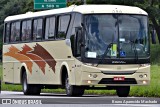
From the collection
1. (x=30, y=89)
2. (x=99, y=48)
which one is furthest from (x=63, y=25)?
(x=30, y=89)

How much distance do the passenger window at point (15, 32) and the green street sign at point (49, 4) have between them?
6.18 meters

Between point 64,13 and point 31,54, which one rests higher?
point 64,13

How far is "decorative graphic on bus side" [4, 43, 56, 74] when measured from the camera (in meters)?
33.1

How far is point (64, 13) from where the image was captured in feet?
104

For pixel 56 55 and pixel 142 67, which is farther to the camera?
pixel 56 55

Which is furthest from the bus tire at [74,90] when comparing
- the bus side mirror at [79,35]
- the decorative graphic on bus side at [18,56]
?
the decorative graphic on bus side at [18,56]

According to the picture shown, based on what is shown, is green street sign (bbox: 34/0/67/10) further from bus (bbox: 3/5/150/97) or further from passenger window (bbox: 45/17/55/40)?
bus (bbox: 3/5/150/97)

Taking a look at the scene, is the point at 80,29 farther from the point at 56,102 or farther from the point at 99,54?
the point at 56,102

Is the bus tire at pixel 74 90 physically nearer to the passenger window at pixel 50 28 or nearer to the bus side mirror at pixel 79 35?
the bus side mirror at pixel 79 35

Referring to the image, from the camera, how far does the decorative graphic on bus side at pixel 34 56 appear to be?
33062mm

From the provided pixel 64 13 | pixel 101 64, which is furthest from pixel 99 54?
pixel 64 13

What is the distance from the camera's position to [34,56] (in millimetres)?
34406

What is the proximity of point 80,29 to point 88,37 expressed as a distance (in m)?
0.40

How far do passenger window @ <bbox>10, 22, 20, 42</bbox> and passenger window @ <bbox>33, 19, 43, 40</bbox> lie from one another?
2.02m
